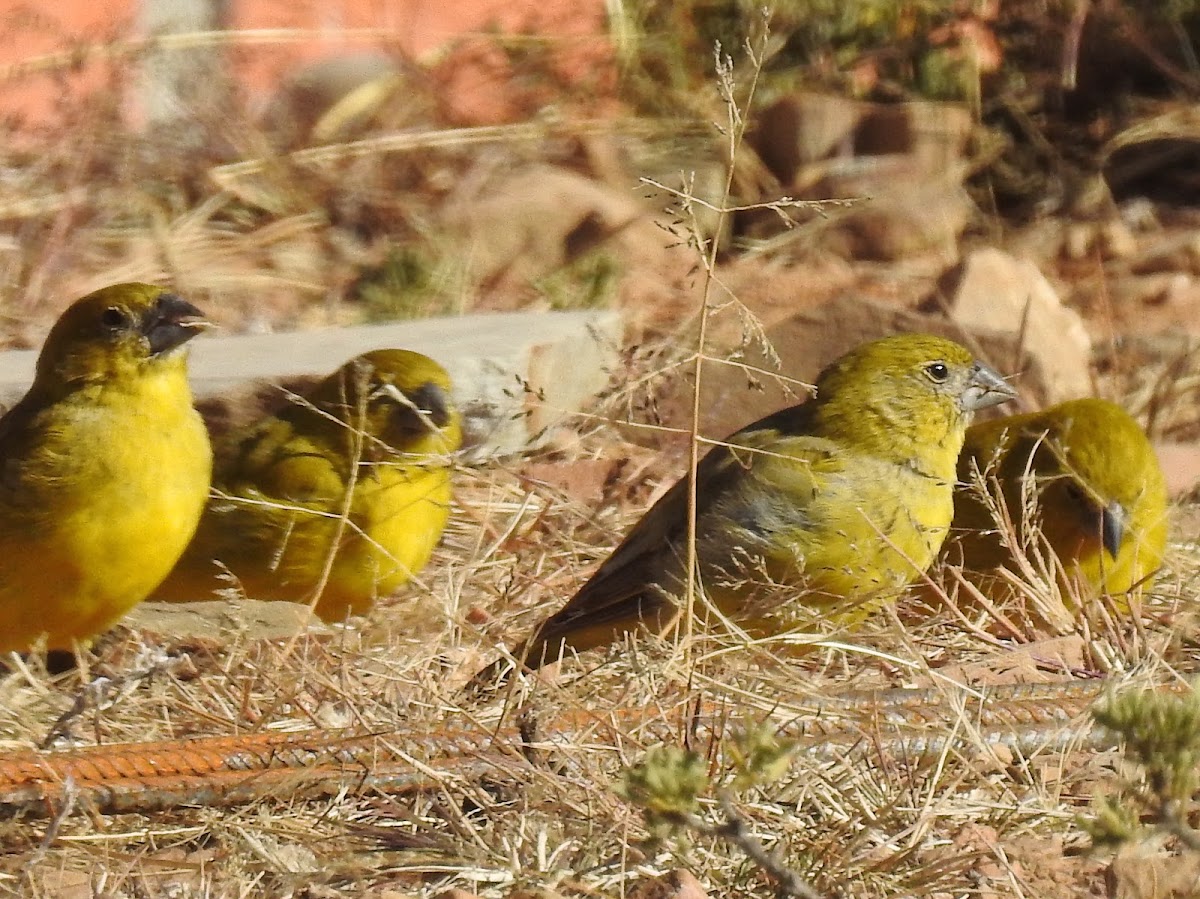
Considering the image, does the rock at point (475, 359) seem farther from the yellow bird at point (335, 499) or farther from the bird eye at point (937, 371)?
the bird eye at point (937, 371)

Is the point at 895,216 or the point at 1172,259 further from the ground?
the point at 895,216

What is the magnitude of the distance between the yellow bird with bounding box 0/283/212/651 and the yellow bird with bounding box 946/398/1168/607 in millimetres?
1918

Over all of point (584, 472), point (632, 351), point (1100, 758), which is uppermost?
point (632, 351)

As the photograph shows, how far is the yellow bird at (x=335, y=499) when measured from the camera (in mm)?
4680

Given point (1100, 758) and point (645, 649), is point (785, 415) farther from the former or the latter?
point (1100, 758)

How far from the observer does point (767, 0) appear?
848 cm

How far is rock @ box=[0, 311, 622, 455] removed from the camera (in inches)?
215

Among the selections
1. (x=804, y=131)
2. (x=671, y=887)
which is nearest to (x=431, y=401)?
(x=671, y=887)

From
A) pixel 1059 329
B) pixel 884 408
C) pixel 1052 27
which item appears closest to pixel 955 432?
pixel 884 408

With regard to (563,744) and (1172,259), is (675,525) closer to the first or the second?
(563,744)

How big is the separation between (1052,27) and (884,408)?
5223mm

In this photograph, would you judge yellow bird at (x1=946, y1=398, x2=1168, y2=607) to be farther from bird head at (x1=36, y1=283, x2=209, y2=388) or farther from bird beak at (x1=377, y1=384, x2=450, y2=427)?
bird head at (x1=36, y1=283, x2=209, y2=388)

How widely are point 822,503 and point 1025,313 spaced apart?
7.41ft

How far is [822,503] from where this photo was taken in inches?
170
